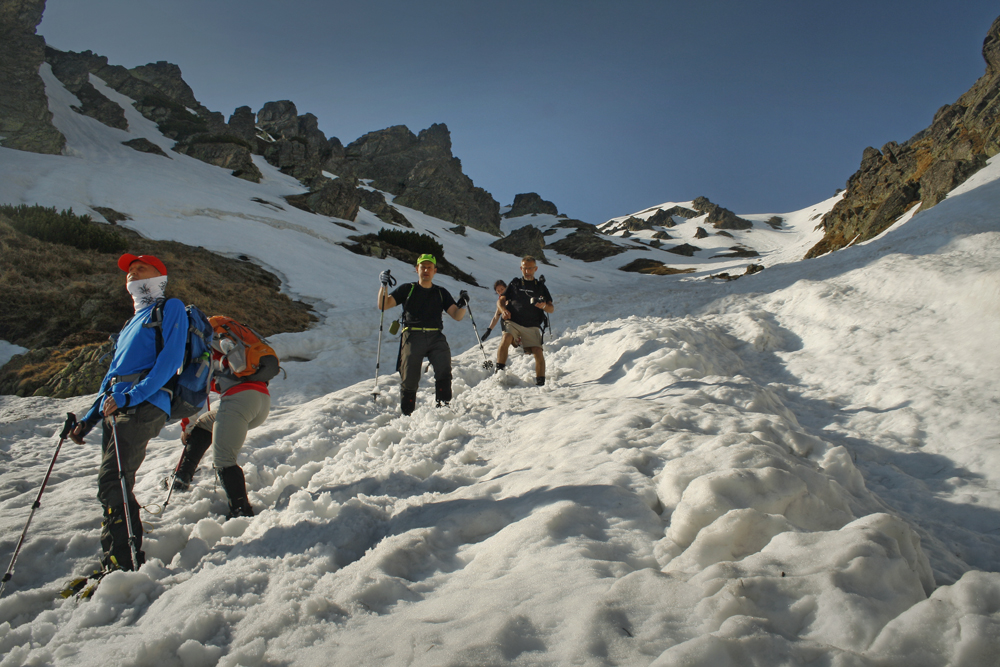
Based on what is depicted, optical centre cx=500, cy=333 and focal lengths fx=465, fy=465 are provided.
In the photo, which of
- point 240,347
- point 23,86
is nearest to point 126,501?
point 240,347

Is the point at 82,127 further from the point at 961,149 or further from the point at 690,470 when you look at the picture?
the point at 961,149

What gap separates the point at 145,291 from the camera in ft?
12.2

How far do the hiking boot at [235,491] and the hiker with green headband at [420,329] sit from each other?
101 inches

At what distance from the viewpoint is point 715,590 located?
2.16 m

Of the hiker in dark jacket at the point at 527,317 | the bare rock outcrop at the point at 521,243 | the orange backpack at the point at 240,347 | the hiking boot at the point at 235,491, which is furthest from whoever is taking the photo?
the bare rock outcrop at the point at 521,243

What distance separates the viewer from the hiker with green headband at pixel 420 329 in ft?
20.5

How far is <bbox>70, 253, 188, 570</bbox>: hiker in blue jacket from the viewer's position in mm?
3232

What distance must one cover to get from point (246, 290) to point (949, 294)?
17758mm

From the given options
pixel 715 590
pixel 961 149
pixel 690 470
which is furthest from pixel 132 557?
pixel 961 149

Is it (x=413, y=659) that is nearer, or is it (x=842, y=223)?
(x=413, y=659)

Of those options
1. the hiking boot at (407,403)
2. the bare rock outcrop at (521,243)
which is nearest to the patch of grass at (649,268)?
the bare rock outcrop at (521,243)

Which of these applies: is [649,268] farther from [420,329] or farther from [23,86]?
[23,86]

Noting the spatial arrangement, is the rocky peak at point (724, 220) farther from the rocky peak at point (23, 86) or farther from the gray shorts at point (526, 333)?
the gray shorts at point (526, 333)

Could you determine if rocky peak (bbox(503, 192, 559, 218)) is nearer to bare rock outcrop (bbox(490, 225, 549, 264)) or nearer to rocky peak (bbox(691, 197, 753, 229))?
rocky peak (bbox(691, 197, 753, 229))
